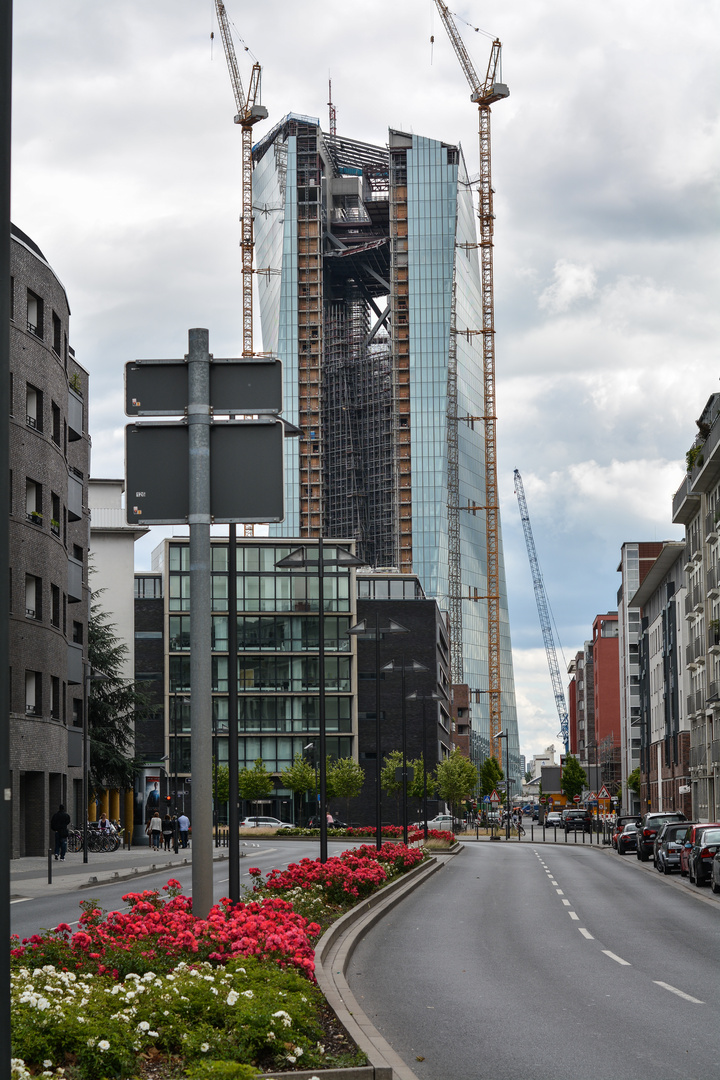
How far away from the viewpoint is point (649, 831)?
2071 inches

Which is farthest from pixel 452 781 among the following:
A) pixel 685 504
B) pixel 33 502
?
pixel 33 502

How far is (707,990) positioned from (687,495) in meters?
56.7

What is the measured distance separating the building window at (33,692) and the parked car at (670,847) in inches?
892

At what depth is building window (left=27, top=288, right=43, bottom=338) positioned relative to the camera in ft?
165

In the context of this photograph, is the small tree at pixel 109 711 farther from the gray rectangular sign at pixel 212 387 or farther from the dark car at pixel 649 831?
the gray rectangular sign at pixel 212 387

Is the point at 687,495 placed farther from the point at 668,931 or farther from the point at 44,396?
the point at 668,931

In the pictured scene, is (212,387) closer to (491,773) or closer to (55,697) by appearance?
(55,697)

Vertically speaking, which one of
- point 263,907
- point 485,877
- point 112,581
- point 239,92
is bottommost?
point 485,877

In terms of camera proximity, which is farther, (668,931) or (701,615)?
(701,615)

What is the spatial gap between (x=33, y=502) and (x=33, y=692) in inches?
279

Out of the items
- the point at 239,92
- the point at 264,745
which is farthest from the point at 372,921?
the point at 239,92

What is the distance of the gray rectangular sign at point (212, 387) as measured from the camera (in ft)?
30.8

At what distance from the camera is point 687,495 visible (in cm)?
6975

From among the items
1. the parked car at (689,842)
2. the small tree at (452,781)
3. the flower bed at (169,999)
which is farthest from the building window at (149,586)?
the flower bed at (169,999)
